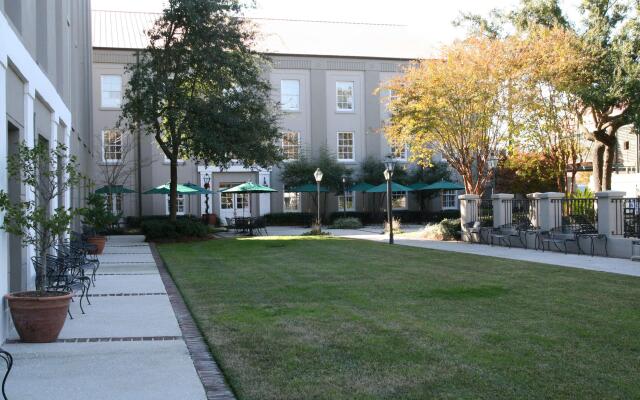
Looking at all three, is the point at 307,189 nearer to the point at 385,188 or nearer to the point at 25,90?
the point at 385,188

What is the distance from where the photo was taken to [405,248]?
2019 cm

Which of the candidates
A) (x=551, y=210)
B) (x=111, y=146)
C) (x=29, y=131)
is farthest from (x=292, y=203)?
(x=29, y=131)

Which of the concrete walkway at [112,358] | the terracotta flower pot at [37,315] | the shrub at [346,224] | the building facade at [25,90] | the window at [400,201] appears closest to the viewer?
the concrete walkway at [112,358]

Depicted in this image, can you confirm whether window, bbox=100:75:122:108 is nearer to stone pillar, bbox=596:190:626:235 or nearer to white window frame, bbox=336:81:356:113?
white window frame, bbox=336:81:356:113

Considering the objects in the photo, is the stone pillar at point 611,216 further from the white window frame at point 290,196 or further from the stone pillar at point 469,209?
the white window frame at point 290,196

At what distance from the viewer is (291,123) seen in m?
41.0

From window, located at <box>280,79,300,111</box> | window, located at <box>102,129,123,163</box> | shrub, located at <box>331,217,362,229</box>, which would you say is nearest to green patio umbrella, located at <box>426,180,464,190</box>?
shrub, located at <box>331,217,362,229</box>

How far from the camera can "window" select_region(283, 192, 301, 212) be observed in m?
41.2

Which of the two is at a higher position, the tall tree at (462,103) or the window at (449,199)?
the tall tree at (462,103)

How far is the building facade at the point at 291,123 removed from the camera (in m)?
37.2

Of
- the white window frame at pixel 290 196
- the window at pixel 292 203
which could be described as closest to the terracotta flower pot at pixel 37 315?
the white window frame at pixel 290 196

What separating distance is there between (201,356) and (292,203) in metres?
34.9

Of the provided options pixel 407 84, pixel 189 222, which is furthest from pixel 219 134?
pixel 407 84

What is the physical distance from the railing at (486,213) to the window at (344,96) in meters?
19.1
